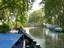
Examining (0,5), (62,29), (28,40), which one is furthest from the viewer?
(62,29)

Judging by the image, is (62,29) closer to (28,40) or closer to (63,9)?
(63,9)

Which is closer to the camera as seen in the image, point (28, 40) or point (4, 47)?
point (4, 47)

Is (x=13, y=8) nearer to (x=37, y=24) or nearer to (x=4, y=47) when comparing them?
(x=4, y=47)

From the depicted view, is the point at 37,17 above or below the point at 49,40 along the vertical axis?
below

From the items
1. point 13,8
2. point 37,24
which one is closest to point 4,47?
point 13,8

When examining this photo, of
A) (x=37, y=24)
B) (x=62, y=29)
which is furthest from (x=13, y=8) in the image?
(x=37, y=24)

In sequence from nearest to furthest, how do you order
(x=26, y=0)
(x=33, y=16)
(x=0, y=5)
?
(x=26, y=0) → (x=0, y=5) → (x=33, y=16)

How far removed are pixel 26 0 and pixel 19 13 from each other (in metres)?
1.63

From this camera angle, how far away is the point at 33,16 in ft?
285

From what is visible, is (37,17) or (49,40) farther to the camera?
(37,17)

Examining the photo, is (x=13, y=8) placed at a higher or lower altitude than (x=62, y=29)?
higher

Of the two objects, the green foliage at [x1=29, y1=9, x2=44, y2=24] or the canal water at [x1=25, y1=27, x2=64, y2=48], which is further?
the green foliage at [x1=29, y1=9, x2=44, y2=24]

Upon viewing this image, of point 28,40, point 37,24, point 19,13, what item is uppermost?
point 19,13

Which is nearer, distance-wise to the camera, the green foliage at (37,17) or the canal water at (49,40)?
the canal water at (49,40)
